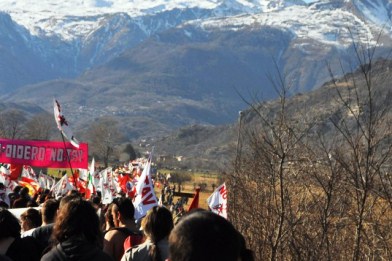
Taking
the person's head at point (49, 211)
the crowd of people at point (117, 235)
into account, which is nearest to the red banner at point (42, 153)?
the crowd of people at point (117, 235)

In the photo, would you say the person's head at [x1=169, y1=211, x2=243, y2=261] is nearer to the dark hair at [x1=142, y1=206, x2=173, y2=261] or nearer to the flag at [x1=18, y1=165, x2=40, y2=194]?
the dark hair at [x1=142, y1=206, x2=173, y2=261]

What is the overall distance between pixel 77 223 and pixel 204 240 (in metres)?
2.22

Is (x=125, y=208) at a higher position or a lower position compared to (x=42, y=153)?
higher

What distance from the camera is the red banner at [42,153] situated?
58.5ft

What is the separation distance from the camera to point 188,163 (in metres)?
152

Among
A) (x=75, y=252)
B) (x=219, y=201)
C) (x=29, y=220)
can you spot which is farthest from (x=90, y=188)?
(x=75, y=252)

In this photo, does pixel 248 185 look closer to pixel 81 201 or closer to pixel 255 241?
pixel 255 241

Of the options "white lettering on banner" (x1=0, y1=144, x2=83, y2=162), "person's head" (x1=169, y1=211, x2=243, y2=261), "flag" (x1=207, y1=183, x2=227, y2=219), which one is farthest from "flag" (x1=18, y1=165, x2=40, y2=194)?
"person's head" (x1=169, y1=211, x2=243, y2=261)

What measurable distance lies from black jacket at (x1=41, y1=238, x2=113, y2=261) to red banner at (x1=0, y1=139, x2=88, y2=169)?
1177cm

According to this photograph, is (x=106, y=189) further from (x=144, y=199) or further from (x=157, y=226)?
(x=157, y=226)

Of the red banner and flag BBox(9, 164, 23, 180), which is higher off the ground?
the red banner

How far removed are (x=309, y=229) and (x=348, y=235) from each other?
1.28 metres

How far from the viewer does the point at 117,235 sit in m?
8.21

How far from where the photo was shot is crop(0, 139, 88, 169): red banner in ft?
58.5
